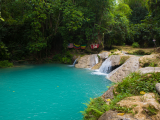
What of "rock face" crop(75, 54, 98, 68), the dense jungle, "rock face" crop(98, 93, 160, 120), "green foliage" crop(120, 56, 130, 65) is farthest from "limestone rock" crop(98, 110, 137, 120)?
the dense jungle

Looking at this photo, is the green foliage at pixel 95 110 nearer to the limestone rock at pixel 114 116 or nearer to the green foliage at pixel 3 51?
the limestone rock at pixel 114 116

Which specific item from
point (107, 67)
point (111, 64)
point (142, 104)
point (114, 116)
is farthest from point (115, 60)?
point (114, 116)

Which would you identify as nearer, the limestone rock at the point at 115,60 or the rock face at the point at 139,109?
the rock face at the point at 139,109

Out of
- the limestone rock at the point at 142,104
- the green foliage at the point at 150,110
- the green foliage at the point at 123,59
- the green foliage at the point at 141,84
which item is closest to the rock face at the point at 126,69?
the green foliage at the point at 123,59

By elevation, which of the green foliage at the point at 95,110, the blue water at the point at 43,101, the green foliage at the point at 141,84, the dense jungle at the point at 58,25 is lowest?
the blue water at the point at 43,101

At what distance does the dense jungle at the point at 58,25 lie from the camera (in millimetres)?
13734

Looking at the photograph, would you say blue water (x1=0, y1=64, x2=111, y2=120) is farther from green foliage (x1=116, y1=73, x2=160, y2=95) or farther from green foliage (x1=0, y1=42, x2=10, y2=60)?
green foliage (x1=0, y1=42, x2=10, y2=60)

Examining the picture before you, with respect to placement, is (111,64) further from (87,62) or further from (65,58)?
(65,58)

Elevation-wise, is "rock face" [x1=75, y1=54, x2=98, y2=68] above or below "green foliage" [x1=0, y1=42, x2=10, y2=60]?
below

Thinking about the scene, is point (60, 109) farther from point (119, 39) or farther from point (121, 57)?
point (119, 39)

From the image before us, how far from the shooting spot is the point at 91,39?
54.4 feet


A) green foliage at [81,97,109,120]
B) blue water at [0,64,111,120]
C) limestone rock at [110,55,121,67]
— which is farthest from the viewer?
limestone rock at [110,55,121,67]

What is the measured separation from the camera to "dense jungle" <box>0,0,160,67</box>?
13734 millimetres

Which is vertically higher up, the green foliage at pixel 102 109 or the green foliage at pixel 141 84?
the green foliage at pixel 141 84
